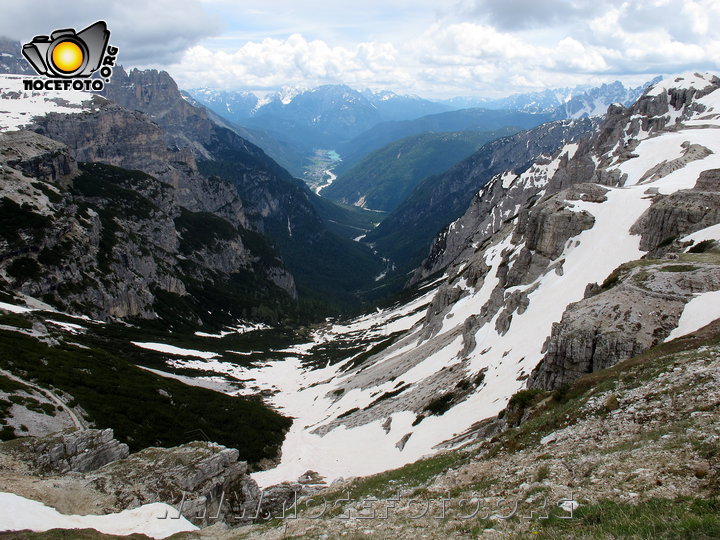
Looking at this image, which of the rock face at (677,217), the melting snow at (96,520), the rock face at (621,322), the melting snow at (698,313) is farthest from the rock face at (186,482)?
the rock face at (677,217)

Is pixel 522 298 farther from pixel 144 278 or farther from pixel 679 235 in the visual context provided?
pixel 144 278

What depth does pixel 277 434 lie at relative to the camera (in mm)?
75062

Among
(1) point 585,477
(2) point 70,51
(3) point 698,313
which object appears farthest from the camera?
(2) point 70,51

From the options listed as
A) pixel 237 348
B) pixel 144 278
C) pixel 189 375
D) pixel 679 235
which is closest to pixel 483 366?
pixel 679 235

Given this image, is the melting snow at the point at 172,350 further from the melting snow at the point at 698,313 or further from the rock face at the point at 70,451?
the melting snow at the point at 698,313

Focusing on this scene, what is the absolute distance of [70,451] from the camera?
111ft

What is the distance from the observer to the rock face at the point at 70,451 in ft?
106

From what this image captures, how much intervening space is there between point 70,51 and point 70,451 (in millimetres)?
40801

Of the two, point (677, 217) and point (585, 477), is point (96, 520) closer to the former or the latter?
point (585, 477)

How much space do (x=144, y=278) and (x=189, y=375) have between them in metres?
A: 91.0

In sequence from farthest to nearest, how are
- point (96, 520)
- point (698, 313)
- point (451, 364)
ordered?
point (451, 364) → point (698, 313) → point (96, 520)

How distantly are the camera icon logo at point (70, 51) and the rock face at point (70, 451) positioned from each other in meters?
36.3

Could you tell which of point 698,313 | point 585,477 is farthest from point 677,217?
point 585,477

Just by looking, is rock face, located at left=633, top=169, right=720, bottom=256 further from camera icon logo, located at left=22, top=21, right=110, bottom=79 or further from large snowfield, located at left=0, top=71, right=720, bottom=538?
camera icon logo, located at left=22, top=21, right=110, bottom=79
